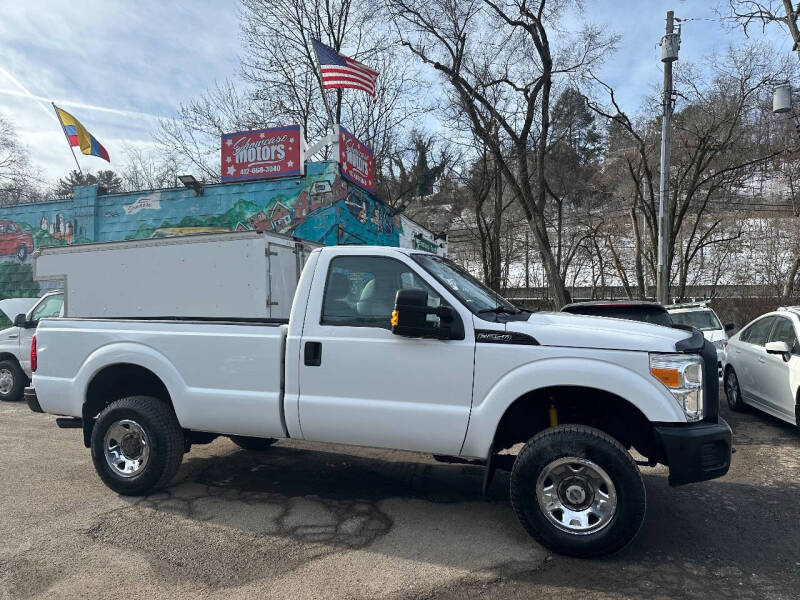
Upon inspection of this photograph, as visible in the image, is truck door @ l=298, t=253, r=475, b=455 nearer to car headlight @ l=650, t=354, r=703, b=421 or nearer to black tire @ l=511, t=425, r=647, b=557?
black tire @ l=511, t=425, r=647, b=557

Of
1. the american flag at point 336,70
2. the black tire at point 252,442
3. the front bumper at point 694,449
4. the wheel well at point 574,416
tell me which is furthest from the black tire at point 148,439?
the american flag at point 336,70

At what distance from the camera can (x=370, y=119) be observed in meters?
25.6

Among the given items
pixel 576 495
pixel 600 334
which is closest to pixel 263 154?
pixel 600 334

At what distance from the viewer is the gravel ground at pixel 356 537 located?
130 inches

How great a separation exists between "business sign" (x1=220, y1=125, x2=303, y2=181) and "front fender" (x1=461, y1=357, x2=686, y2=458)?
10.7 m

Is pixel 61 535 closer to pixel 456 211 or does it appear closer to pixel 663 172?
pixel 663 172

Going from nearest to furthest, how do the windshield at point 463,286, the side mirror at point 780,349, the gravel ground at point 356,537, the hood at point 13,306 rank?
the gravel ground at point 356,537 < the windshield at point 463,286 < the side mirror at point 780,349 < the hood at point 13,306

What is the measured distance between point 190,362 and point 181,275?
1.00m

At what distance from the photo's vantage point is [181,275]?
522 cm

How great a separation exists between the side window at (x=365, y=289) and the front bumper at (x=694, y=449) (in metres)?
1.73

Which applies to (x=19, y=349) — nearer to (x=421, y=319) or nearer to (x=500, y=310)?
(x=421, y=319)

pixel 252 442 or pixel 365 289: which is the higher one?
pixel 365 289

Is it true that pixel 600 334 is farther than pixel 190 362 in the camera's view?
No

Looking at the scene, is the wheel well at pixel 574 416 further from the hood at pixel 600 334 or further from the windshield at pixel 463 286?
the windshield at pixel 463 286
